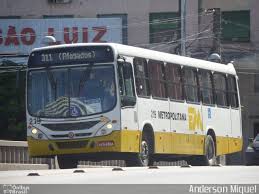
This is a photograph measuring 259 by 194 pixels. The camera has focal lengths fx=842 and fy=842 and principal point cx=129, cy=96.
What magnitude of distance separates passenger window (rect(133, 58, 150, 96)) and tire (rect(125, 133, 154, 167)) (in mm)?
1082

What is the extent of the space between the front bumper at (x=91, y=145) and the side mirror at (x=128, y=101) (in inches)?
24.1

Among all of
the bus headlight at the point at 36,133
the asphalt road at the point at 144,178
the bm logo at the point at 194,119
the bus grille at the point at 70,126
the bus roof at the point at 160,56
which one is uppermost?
the bus roof at the point at 160,56

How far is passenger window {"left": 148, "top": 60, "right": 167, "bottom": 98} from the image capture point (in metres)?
20.1

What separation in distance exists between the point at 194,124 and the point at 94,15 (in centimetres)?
2919

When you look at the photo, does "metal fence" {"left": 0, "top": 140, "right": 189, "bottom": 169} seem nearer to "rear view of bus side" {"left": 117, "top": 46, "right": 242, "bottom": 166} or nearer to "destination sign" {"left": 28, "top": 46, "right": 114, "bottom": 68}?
"rear view of bus side" {"left": 117, "top": 46, "right": 242, "bottom": 166}

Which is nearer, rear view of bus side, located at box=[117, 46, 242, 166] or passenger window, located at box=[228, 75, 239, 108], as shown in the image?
rear view of bus side, located at box=[117, 46, 242, 166]

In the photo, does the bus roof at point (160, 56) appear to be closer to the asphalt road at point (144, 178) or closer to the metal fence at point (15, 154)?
the metal fence at point (15, 154)

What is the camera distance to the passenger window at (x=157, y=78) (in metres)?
20.1

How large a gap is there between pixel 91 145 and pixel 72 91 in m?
1.30

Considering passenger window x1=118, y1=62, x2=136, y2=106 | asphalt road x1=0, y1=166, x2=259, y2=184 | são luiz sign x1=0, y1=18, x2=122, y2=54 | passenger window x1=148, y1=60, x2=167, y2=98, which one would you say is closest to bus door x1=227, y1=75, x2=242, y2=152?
passenger window x1=148, y1=60, x2=167, y2=98

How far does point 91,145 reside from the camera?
18.8 m

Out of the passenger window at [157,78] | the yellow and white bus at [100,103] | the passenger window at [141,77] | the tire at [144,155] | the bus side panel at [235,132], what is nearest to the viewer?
the yellow and white bus at [100,103]

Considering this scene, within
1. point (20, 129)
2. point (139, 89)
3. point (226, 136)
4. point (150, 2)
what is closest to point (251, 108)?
point (150, 2)

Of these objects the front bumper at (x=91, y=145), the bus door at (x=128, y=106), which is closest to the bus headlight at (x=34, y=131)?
the front bumper at (x=91, y=145)
